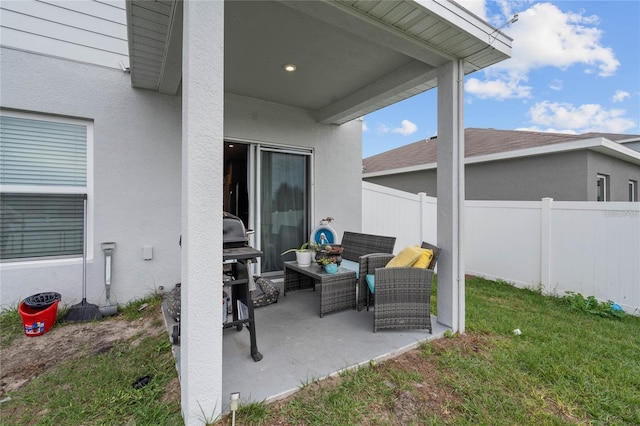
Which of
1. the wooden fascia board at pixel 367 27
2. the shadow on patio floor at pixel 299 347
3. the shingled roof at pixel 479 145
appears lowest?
the shadow on patio floor at pixel 299 347

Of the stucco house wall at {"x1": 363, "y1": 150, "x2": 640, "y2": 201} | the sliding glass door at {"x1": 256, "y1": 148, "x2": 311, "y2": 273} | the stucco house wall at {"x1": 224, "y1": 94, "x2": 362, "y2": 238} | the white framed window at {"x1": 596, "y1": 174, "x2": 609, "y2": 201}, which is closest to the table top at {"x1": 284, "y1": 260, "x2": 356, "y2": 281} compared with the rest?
the sliding glass door at {"x1": 256, "y1": 148, "x2": 311, "y2": 273}

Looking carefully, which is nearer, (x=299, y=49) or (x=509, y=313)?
(x=299, y=49)

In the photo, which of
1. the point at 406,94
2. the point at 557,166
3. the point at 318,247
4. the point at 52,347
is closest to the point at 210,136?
the point at 318,247

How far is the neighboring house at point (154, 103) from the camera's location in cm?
243

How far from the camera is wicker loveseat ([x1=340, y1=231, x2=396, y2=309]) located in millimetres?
3432

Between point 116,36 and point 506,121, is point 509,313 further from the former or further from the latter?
point 506,121

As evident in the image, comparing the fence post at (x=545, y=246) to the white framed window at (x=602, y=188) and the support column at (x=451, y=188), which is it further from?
the white framed window at (x=602, y=188)

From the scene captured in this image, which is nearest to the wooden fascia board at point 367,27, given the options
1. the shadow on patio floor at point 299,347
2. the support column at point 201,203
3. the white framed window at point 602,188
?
the support column at point 201,203

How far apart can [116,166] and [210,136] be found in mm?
2825

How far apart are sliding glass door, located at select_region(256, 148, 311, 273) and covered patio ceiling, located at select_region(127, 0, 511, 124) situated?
1.16 meters

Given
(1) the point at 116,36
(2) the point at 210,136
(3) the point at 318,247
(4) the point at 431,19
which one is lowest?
(3) the point at 318,247

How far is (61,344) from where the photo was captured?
2.78m

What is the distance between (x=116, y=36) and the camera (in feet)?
12.1

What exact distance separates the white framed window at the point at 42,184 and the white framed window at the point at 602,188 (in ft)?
34.4
